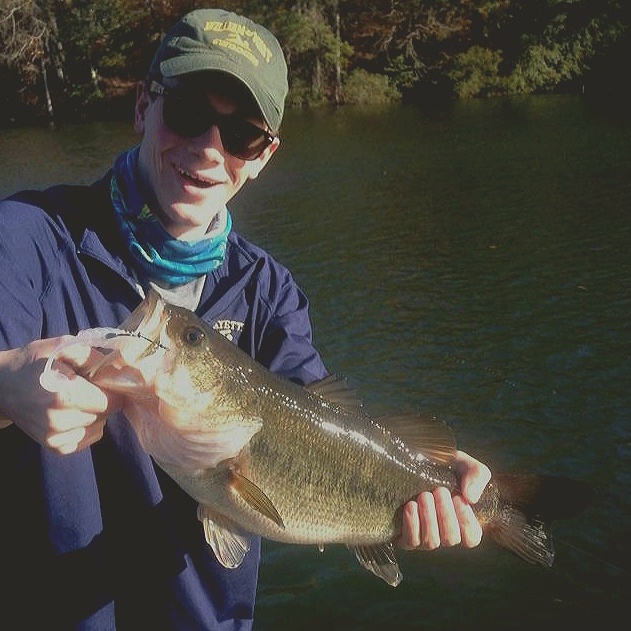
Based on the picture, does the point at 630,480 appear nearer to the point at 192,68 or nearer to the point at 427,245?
the point at 192,68

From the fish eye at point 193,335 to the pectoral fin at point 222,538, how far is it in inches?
23.6

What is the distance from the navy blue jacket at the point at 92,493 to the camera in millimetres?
2633

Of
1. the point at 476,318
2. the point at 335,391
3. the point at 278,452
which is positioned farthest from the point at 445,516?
the point at 476,318

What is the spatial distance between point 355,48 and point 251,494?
1931 inches

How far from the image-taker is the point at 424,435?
330 cm

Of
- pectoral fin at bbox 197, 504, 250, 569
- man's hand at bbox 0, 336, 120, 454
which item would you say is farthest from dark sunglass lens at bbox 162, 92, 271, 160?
pectoral fin at bbox 197, 504, 250, 569

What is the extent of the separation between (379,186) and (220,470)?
21064 millimetres

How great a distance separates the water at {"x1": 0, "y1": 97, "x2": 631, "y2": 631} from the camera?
6.61 metres

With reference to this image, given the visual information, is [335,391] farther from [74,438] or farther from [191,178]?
[74,438]

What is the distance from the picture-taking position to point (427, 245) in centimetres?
1656

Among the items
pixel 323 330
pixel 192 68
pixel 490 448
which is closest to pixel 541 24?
pixel 323 330

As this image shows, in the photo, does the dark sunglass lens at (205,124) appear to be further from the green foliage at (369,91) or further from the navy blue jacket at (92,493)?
the green foliage at (369,91)

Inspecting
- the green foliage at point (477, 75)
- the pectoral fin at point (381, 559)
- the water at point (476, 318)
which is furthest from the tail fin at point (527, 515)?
the green foliage at point (477, 75)

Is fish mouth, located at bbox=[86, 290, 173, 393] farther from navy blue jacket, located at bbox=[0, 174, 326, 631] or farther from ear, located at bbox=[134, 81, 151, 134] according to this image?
ear, located at bbox=[134, 81, 151, 134]
